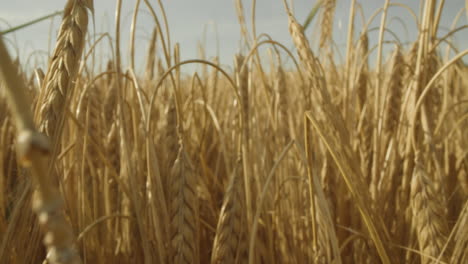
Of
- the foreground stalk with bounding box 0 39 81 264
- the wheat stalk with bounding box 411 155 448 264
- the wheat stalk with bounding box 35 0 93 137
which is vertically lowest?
the wheat stalk with bounding box 411 155 448 264

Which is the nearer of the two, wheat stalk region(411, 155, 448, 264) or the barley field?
the barley field

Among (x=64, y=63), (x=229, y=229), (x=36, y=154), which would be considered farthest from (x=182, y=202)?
(x=36, y=154)

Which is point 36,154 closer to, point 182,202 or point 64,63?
point 64,63

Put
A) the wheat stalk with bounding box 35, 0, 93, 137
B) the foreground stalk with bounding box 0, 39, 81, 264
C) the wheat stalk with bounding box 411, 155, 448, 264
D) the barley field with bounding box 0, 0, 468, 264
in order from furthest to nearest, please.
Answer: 1. the wheat stalk with bounding box 411, 155, 448, 264
2. the barley field with bounding box 0, 0, 468, 264
3. the wheat stalk with bounding box 35, 0, 93, 137
4. the foreground stalk with bounding box 0, 39, 81, 264

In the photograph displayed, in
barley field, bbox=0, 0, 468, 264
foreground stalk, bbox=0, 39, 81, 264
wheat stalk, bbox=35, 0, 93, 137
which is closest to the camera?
foreground stalk, bbox=0, 39, 81, 264

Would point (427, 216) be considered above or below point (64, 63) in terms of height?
below

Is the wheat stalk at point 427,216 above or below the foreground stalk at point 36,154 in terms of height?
below

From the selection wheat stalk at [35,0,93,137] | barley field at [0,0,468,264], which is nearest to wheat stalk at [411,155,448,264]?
barley field at [0,0,468,264]

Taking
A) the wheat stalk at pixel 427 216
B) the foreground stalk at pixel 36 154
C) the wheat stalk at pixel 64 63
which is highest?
the wheat stalk at pixel 64 63

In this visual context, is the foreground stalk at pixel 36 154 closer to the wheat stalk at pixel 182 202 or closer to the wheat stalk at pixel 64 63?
the wheat stalk at pixel 64 63

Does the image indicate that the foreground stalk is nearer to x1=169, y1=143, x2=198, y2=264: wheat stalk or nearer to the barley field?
the barley field

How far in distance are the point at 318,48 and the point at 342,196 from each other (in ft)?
1.74

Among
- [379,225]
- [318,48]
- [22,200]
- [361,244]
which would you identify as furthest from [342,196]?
[22,200]

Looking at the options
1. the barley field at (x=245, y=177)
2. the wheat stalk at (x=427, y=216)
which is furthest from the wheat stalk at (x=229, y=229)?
the wheat stalk at (x=427, y=216)
